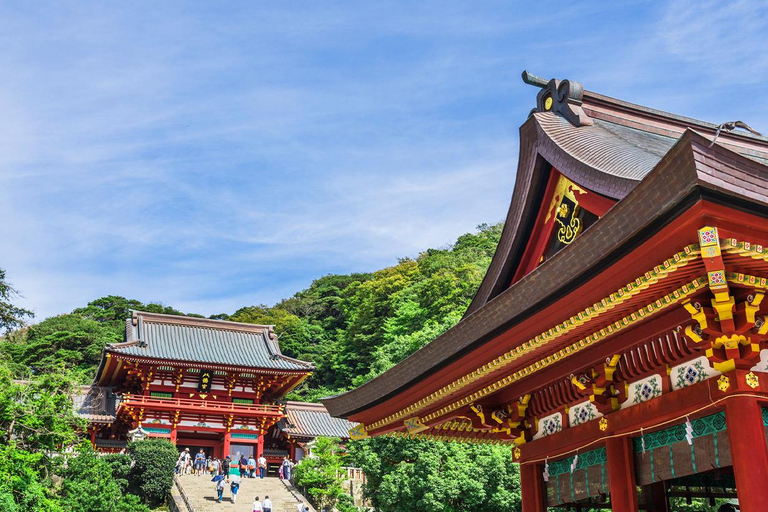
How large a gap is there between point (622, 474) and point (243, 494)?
22444 millimetres

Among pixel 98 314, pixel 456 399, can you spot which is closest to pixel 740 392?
pixel 456 399

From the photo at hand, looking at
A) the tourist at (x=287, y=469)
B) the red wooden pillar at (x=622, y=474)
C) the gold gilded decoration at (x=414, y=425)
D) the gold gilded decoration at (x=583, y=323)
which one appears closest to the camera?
the gold gilded decoration at (x=583, y=323)

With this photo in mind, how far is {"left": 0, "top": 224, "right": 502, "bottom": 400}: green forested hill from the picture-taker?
41859 millimetres

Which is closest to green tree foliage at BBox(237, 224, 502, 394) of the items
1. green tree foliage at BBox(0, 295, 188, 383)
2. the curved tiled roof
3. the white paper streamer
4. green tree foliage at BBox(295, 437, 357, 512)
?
green tree foliage at BBox(295, 437, 357, 512)

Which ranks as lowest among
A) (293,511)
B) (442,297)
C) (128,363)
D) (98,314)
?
(293,511)

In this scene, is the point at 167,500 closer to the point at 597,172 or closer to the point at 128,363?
the point at 128,363

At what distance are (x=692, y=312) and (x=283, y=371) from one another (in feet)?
107

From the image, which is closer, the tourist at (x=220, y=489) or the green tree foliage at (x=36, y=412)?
the green tree foliage at (x=36, y=412)

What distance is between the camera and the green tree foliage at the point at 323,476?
25.4 meters

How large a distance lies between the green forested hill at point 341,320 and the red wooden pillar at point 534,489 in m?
27.1

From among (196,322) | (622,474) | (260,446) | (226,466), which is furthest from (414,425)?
(196,322)

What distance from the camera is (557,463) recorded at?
8.35 meters

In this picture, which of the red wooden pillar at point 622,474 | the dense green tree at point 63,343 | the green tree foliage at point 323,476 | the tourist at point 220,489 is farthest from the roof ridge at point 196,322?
the red wooden pillar at point 622,474

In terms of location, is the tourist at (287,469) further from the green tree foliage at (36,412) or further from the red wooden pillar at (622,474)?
the red wooden pillar at (622,474)
